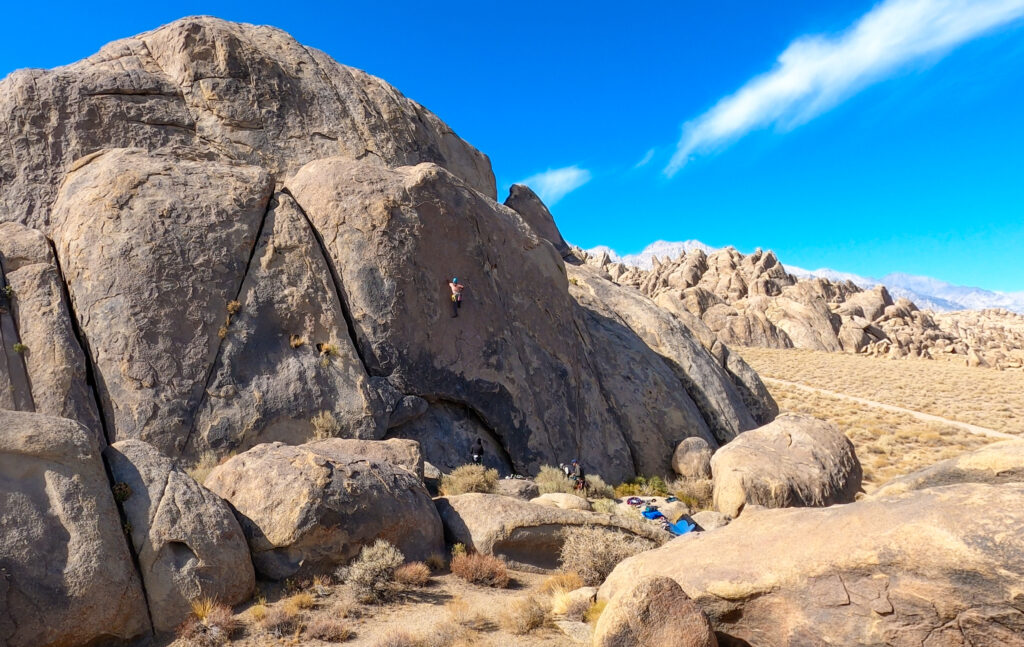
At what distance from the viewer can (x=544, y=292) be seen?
2075 cm

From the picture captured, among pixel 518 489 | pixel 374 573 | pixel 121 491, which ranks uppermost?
pixel 121 491

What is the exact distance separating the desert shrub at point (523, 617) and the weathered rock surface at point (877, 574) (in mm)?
2012

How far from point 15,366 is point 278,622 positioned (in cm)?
878

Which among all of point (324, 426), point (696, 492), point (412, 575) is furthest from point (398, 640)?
point (696, 492)

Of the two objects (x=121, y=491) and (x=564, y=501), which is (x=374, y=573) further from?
(x=564, y=501)

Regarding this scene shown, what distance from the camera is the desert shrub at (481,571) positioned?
10.6m

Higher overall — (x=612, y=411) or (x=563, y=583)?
(x=612, y=411)

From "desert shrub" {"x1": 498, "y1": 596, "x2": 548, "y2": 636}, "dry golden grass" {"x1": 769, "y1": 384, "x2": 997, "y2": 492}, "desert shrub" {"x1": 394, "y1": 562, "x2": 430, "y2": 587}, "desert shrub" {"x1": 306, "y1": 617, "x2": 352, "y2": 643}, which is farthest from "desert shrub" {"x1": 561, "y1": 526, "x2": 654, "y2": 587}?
"dry golden grass" {"x1": 769, "y1": 384, "x2": 997, "y2": 492}

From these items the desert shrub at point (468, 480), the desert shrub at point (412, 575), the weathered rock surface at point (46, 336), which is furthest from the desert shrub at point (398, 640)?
the weathered rock surface at point (46, 336)

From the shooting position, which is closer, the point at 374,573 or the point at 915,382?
the point at 374,573

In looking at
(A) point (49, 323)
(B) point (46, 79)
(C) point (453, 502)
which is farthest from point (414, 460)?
(B) point (46, 79)

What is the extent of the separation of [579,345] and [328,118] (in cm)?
1178

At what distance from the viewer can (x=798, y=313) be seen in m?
69.9

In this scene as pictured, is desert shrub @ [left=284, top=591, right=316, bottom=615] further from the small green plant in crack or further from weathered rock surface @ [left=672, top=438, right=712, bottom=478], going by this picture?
weathered rock surface @ [left=672, top=438, right=712, bottom=478]
